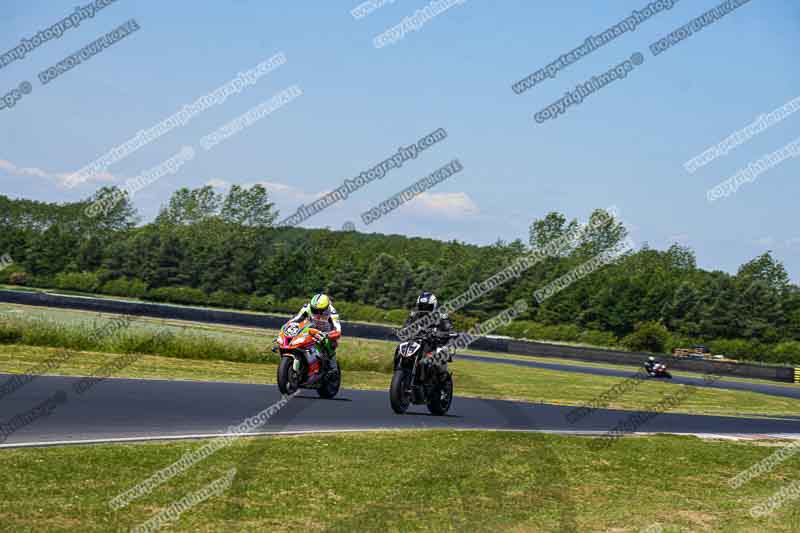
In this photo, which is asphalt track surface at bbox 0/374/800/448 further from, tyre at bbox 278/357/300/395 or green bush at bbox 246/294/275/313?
green bush at bbox 246/294/275/313

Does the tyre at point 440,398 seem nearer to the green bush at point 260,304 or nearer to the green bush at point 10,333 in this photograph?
the green bush at point 10,333

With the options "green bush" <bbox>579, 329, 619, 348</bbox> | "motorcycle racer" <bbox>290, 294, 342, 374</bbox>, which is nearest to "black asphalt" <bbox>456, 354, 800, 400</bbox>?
"green bush" <bbox>579, 329, 619, 348</bbox>

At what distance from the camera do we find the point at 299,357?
52.7ft

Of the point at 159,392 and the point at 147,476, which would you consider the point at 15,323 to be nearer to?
the point at 159,392

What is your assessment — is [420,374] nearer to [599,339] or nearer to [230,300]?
[230,300]

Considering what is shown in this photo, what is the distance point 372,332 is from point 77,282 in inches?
1243

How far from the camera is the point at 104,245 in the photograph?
269 ft

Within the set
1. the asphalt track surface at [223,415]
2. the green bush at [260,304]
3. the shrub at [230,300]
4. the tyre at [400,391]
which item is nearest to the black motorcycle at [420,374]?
the tyre at [400,391]

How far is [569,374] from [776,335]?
45200 millimetres

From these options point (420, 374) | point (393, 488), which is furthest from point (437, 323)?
point (393, 488)

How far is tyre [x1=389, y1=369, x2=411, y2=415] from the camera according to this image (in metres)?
15.0

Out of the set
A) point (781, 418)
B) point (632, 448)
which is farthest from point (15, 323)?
point (781, 418)

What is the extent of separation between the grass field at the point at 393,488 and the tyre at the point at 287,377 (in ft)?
13.1

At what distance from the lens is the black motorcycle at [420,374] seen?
1482cm
